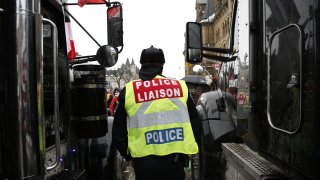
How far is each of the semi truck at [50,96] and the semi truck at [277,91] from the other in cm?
126

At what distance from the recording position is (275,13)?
2.56 meters

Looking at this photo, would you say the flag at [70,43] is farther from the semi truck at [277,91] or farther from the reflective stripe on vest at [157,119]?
the semi truck at [277,91]

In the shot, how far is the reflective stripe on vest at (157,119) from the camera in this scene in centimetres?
298

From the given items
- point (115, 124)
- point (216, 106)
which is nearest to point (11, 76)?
point (115, 124)

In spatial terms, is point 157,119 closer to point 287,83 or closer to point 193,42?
point 287,83

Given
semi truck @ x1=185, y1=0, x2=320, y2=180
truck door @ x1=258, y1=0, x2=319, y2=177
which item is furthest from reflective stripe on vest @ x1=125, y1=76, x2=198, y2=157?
truck door @ x1=258, y1=0, x2=319, y2=177

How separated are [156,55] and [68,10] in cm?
133

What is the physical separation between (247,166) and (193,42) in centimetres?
159

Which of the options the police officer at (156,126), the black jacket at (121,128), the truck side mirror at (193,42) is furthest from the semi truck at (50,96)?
the truck side mirror at (193,42)

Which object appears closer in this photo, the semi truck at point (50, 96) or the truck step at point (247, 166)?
the semi truck at point (50, 96)

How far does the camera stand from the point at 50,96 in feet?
9.86

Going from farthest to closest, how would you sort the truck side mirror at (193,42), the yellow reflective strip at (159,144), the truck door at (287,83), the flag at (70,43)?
the flag at (70,43) → the truck side mirror at (193,42) → the yellow reflective strip at (159,144) → the truck door at (287,83)

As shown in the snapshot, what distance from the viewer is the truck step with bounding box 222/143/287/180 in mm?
2487

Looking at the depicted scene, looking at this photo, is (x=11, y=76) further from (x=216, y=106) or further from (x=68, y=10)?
(x=216, y=106)
